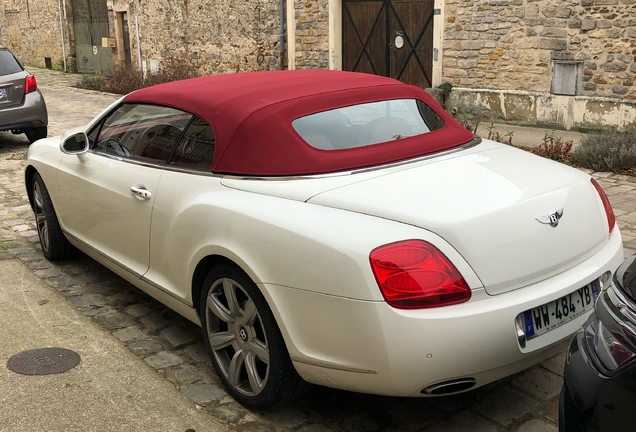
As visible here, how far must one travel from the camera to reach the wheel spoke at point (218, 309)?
3.39m

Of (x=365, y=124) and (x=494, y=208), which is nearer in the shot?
(x=494, y=208)

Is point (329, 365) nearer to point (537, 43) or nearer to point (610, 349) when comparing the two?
point (610, 349)

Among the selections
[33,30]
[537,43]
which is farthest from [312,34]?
[33,30]

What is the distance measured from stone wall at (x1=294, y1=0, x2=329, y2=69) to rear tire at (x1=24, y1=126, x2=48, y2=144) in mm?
6876

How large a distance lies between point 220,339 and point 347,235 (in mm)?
1023

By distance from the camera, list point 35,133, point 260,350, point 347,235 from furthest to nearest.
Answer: point 35,133, point 260,350, point 347,235

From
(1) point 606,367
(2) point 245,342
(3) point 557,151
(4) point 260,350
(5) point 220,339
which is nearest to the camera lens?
(1) point 606,367

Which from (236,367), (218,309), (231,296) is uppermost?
(231,296)

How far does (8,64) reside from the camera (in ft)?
35.6

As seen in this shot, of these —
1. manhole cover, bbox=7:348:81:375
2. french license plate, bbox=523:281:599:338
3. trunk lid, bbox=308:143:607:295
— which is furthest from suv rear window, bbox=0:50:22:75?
french license plate, bbox=523:281:599:338

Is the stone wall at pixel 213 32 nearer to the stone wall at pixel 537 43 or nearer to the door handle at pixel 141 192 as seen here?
the stone wall at pixel 537 43

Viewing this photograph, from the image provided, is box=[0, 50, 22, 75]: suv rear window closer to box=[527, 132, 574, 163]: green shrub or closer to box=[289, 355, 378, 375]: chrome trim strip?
box=[527, 132, 574, 163]: green shrub

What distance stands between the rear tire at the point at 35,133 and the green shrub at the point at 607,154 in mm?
7767

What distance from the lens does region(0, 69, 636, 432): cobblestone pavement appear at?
3246 mm
